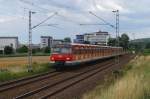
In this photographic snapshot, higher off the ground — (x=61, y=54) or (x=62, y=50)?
(x=62, y=50)

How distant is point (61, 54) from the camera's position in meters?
40.0

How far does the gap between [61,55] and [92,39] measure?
213ft

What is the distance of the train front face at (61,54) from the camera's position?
39.5m

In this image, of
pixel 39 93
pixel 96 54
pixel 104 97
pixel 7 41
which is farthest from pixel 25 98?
pixel 7 41

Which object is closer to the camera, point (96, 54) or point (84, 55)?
point (84, 55)

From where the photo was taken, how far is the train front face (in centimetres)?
3947

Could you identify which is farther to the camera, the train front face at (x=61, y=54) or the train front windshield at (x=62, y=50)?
the train front windshield at (x=62, y=50)

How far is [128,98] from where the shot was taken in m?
14.5

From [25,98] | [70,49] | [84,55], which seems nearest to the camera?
[25,98]

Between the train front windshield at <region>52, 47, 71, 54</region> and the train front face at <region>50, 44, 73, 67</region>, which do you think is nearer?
the train front face at <region>50, 44, 73, 67</region>

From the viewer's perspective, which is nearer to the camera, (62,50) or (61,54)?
(61,54)

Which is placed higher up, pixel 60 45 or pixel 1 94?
pixel 60 45

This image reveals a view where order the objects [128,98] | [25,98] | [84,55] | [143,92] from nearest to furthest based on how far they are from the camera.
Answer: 1. [128,98]
2. [143,92]
3. [25,98]
4. [84,55]

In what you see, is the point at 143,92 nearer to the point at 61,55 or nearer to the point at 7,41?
the point at 61,55
